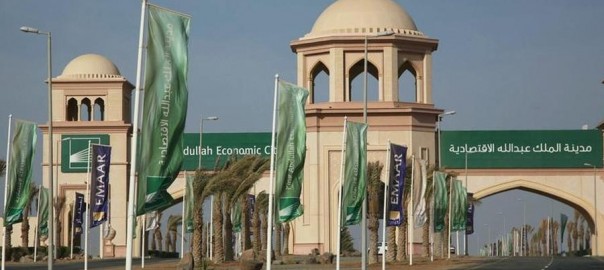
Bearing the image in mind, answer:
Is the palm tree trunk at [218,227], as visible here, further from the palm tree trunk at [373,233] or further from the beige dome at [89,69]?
the beige dome at [89,69]

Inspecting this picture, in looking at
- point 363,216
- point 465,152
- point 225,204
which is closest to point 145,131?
point 363,216

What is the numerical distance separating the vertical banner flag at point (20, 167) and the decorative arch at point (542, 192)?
49.6 metres

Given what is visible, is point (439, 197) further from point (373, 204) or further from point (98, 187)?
point (98, 187)

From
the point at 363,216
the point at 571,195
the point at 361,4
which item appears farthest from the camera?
the point at 571,195

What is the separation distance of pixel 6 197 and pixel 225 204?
23.6m

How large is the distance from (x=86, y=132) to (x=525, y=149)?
26.0 m

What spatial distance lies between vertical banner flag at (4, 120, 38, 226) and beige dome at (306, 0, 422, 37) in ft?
125

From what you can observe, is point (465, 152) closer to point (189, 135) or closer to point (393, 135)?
point (393, 135)

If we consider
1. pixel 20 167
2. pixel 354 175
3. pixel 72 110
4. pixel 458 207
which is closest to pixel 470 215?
pixel 458 207

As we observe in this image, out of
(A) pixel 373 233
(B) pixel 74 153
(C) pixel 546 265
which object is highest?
(B) pixel 74 153

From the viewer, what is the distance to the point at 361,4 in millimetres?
76000

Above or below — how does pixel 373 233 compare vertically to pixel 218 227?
below

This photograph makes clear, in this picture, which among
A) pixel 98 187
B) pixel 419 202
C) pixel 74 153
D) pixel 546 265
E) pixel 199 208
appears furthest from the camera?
pixel 74 153

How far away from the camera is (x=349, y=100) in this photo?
253ft
